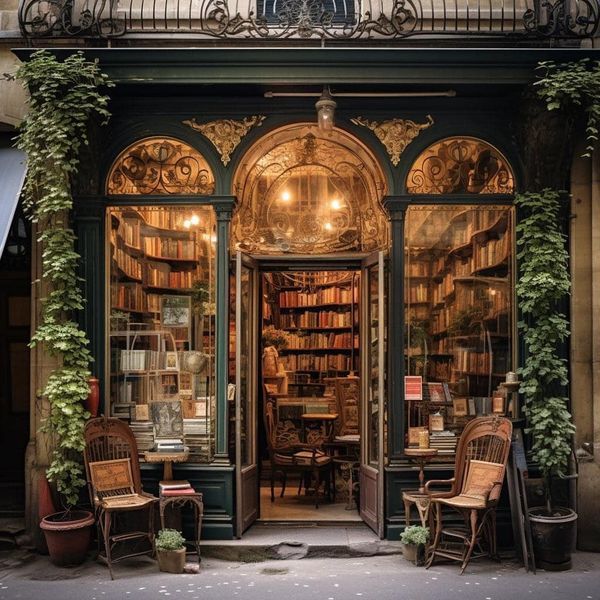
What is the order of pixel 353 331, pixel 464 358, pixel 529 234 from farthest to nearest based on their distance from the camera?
pixel 353 331 < pixel 464 358 < pixel 529 234

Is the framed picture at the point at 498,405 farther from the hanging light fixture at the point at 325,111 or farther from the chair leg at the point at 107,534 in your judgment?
the chair leg at the point at 107,534

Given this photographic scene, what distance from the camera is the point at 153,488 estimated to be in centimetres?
1002

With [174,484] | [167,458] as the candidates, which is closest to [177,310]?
[167,458]

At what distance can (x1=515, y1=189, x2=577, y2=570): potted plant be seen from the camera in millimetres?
9438

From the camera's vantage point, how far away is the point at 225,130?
10312 mm

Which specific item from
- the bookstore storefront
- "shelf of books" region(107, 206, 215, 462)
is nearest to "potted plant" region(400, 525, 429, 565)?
the bookstore storefront

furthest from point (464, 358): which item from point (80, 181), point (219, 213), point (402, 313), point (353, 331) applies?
point (353, 331)

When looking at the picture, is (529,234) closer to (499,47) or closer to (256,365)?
(499,47)

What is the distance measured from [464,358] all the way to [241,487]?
288cm

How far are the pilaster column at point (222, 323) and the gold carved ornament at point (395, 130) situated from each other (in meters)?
1.77

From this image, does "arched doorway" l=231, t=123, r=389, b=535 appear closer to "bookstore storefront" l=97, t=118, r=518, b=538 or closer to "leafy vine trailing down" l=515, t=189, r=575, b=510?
"bookstore storefront" l=97, t=118, r=518, b=538

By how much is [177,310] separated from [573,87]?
4856 mm

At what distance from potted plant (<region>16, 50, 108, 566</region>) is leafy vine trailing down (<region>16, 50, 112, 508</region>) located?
Result: 0.01 metres

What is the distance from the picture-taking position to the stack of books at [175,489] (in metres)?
9.38
